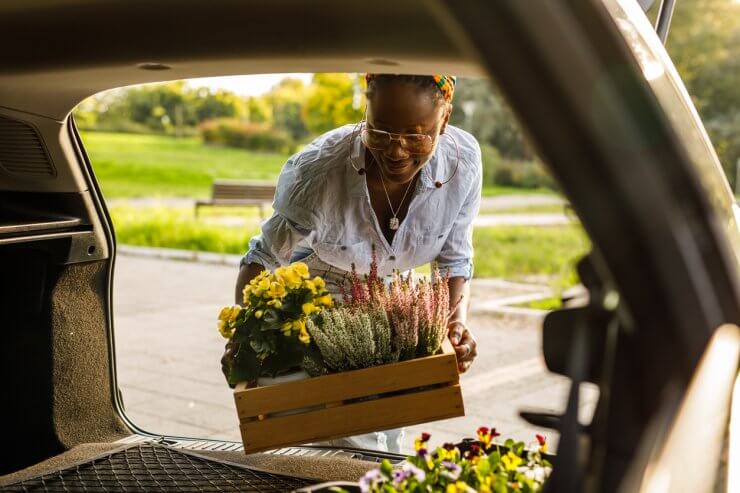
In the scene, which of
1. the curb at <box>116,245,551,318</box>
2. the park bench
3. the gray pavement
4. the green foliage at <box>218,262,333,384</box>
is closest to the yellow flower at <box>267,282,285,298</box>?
the green foliage at <box>218,262,333,384</box>

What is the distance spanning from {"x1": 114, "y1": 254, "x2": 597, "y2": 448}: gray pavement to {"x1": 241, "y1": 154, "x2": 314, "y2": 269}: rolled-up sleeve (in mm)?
2147

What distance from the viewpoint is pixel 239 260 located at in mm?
12258

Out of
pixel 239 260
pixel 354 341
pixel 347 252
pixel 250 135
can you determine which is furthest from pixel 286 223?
pixel 250 135

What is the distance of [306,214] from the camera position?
2969mm

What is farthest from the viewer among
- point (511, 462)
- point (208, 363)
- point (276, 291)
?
point (208, 363)

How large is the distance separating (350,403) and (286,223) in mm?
885

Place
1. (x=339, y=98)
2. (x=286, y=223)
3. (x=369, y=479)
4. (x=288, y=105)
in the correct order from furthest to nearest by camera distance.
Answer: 1. (x=288, y=105)
2. (x=339, y=98)
3. (x=286, y=223)
4. (x=369, y=479)

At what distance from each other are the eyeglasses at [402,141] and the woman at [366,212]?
0.19 m

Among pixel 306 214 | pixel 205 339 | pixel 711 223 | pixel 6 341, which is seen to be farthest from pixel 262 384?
pixel 205 339

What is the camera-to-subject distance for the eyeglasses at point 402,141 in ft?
8.39

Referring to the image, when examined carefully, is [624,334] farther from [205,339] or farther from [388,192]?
[205,339]

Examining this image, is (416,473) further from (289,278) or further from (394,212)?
(394,212)

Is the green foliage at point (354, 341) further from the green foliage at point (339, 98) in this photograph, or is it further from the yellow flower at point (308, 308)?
the green foliage at point (339, 98)

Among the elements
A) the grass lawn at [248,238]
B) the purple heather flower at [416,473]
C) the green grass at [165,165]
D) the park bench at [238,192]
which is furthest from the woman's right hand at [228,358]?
the green grass at [165,165]
